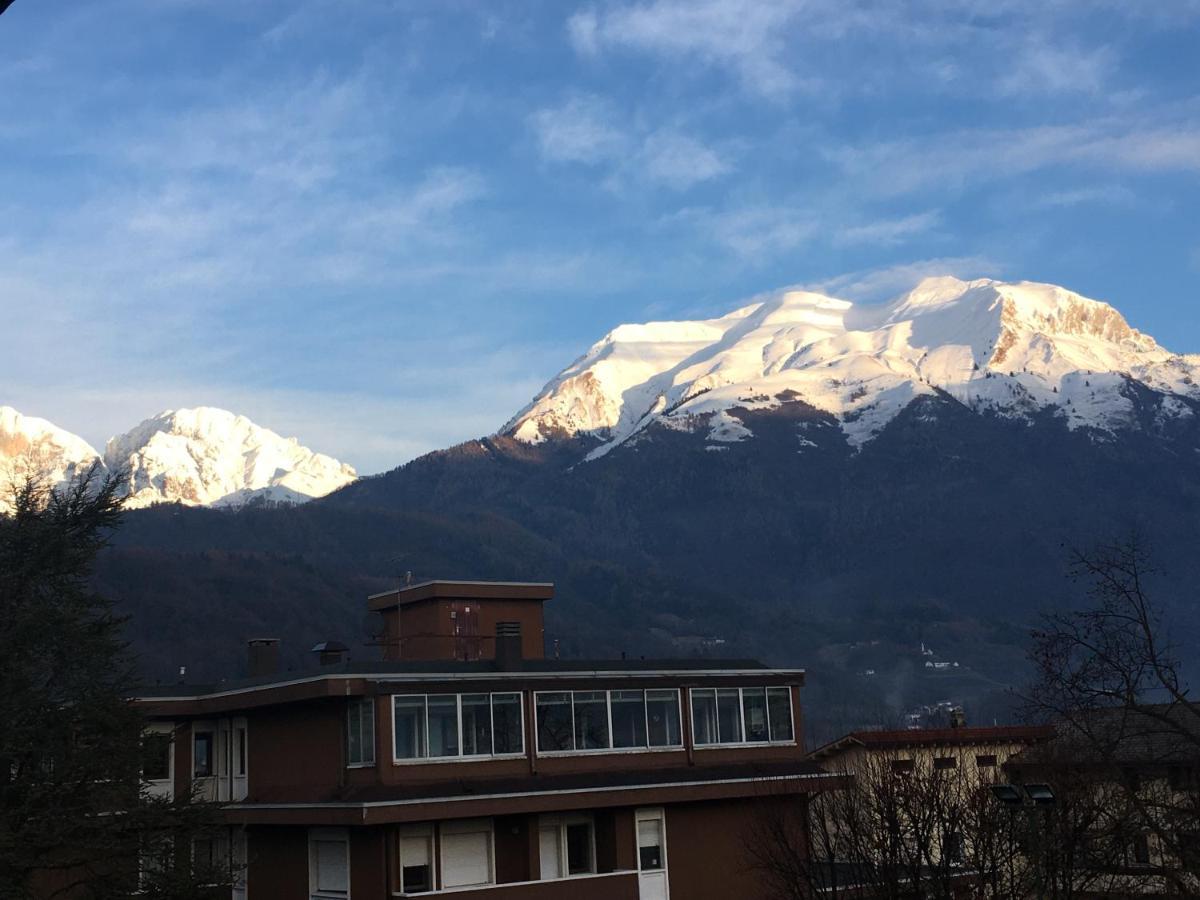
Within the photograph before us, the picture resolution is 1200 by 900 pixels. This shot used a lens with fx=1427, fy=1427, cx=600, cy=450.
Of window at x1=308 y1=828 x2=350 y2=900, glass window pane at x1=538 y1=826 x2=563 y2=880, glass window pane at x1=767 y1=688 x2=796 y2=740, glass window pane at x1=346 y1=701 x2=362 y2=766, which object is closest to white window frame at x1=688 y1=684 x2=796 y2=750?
glass window pane at x1=767 y1=688 x2=796 y2=740

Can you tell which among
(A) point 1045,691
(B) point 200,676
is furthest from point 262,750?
(B) point 200,676

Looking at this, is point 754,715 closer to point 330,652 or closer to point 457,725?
point 457,725

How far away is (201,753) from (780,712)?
20.1m

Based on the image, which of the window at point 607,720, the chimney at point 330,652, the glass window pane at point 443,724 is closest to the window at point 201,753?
the chimney at point 330,652

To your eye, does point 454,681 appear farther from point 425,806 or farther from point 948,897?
point 948,897

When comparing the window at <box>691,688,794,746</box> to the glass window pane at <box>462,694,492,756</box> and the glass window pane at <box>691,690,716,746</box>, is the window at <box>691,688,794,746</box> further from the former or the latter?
the glass window pane at <box>462,694,492,756</box>

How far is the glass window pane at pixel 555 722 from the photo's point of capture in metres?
44.5

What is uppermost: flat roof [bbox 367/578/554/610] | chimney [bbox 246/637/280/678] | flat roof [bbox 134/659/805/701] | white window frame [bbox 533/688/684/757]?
Answer: flat roof [bbox 367/578/554/610]

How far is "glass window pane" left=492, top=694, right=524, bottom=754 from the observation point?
143 ft

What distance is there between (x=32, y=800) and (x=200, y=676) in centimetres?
15619

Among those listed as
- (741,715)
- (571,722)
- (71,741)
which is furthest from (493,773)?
(71,741)

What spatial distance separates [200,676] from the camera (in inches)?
7328

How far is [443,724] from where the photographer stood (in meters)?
42.6

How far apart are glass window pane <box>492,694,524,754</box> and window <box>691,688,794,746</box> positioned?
6.71m
